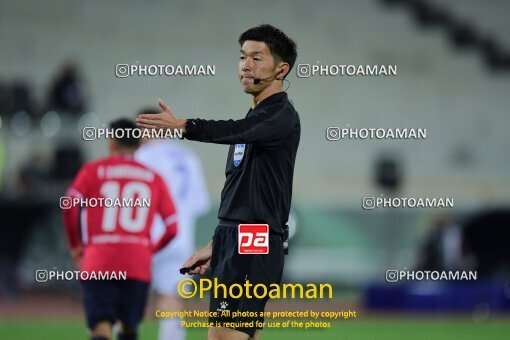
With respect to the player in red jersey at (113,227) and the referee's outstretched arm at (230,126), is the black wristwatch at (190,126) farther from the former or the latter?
the player in red jersey at (113,227)

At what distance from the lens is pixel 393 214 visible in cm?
1548

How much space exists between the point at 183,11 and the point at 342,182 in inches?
167

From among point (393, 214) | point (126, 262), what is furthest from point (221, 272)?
point (393, 214)

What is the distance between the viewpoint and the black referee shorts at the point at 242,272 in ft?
15.4

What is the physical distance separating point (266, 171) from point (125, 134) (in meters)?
2.02

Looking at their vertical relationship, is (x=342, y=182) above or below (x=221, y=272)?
above

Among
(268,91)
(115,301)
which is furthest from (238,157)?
(115,301)

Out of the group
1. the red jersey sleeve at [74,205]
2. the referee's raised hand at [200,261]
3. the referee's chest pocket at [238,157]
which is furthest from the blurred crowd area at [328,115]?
the referee's chest pocket at [238,157]

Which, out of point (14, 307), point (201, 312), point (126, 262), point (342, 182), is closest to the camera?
point (201, 312)

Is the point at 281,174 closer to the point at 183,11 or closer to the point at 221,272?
the point at 221,272

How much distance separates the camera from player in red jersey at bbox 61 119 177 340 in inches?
257

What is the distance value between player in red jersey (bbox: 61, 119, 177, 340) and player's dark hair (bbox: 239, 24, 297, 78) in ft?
6.25

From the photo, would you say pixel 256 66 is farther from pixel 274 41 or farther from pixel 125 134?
pixel 125 134

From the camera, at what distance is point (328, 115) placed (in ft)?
60.8
